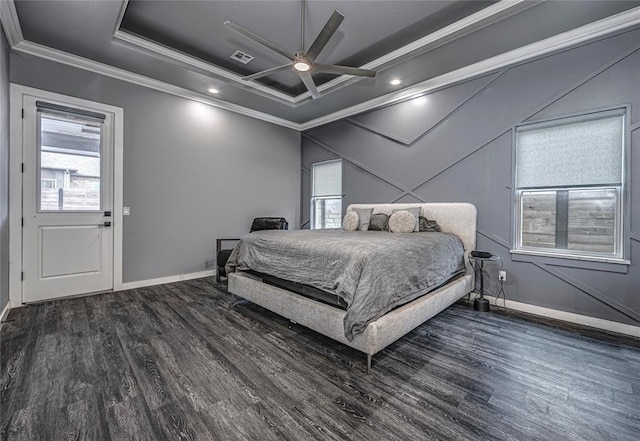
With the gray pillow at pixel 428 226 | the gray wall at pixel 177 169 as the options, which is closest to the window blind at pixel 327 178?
the gray wall at pixel 177 169

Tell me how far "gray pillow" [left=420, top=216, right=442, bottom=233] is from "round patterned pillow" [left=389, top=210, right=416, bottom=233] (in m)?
0.20

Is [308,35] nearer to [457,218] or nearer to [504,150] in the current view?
[504,150]

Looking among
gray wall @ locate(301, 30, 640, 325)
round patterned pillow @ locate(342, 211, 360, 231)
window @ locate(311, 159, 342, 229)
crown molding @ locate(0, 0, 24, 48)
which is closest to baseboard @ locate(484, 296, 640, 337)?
gray wall @ locate(301, 30, 640, 325)

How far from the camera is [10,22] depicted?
265 cm

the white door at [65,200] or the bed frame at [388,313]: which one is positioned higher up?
the white door at [65,200]

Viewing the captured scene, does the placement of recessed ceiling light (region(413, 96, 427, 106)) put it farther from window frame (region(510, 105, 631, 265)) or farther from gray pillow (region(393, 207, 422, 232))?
gray pillow (region(393, 207, 422, 232))

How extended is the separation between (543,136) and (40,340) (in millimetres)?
5434

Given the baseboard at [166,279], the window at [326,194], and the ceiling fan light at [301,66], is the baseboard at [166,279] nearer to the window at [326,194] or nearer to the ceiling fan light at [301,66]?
the window at [326,194]

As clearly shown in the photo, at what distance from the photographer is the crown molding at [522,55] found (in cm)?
260

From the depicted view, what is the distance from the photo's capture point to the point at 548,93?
3.01 m

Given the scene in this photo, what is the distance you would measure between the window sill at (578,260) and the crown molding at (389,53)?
8.19ft

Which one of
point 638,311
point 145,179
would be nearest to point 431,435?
point 638,311

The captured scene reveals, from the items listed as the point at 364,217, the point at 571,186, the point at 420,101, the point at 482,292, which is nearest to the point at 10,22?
the point at 364,217

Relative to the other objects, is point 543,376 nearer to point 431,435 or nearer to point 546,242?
point 431,435
